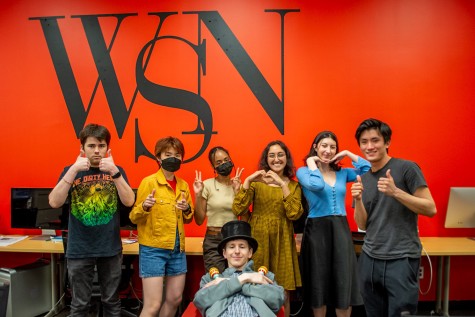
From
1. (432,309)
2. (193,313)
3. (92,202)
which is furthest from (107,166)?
(432,309)

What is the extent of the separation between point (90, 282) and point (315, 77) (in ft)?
9.15

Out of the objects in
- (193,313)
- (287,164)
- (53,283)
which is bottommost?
(53,283)

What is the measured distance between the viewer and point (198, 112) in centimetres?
379

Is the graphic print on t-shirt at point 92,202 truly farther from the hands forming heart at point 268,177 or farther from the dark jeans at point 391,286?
the dark jeans at point 391,286

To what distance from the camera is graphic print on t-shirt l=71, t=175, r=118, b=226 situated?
97.2 inches

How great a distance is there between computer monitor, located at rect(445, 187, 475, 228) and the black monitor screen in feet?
12.5

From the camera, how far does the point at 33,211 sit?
3.68 m

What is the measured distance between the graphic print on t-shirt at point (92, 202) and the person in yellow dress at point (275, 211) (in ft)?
3.05

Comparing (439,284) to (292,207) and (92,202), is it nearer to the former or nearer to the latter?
(292,207)

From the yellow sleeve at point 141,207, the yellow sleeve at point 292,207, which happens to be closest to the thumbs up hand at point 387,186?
the yellow sleeve at point 292,207

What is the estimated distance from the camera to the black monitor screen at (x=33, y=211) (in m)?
3.65

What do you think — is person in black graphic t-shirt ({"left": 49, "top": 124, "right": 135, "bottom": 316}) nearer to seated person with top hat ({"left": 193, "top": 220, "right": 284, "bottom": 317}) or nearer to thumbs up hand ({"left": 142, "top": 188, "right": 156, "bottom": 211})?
thumbs up hand ({"left": 142, "top": 188, "right": 156, "bottom": 211})

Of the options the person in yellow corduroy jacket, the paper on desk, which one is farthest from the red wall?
the paper on desk

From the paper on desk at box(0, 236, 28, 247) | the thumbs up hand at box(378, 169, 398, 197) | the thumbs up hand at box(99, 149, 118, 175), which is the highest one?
the thumbs up hand at box(99, 149, 118, 175)
